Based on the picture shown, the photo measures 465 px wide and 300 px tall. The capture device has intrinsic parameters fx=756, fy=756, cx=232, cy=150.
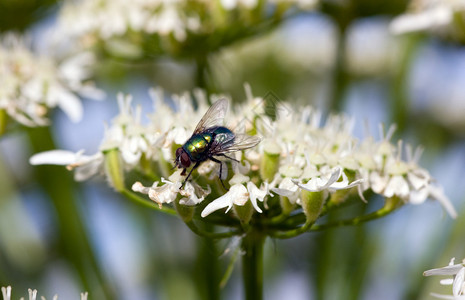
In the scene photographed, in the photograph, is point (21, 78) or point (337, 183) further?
point (21, 78)

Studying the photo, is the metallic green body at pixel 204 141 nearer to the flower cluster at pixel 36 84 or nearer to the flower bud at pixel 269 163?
the flower bud at pixel 269 163

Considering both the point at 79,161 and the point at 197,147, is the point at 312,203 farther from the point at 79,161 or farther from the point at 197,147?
the point at 79,161

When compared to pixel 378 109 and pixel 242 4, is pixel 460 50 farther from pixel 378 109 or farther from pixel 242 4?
pixel 242 4

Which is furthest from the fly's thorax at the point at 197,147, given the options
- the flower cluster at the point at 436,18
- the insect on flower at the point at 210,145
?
the flower cluster at the point at 436,18

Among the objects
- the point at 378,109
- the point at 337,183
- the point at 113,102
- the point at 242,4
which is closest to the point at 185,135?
→ the point at 337,183

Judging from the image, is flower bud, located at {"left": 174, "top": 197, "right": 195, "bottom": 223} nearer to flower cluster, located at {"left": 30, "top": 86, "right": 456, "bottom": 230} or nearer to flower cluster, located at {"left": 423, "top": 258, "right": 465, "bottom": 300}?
flower cluster, located at {"left": 30, "top": 86, "right": 456, "bottom": 230}

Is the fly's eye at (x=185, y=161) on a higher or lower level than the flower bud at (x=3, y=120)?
lower
